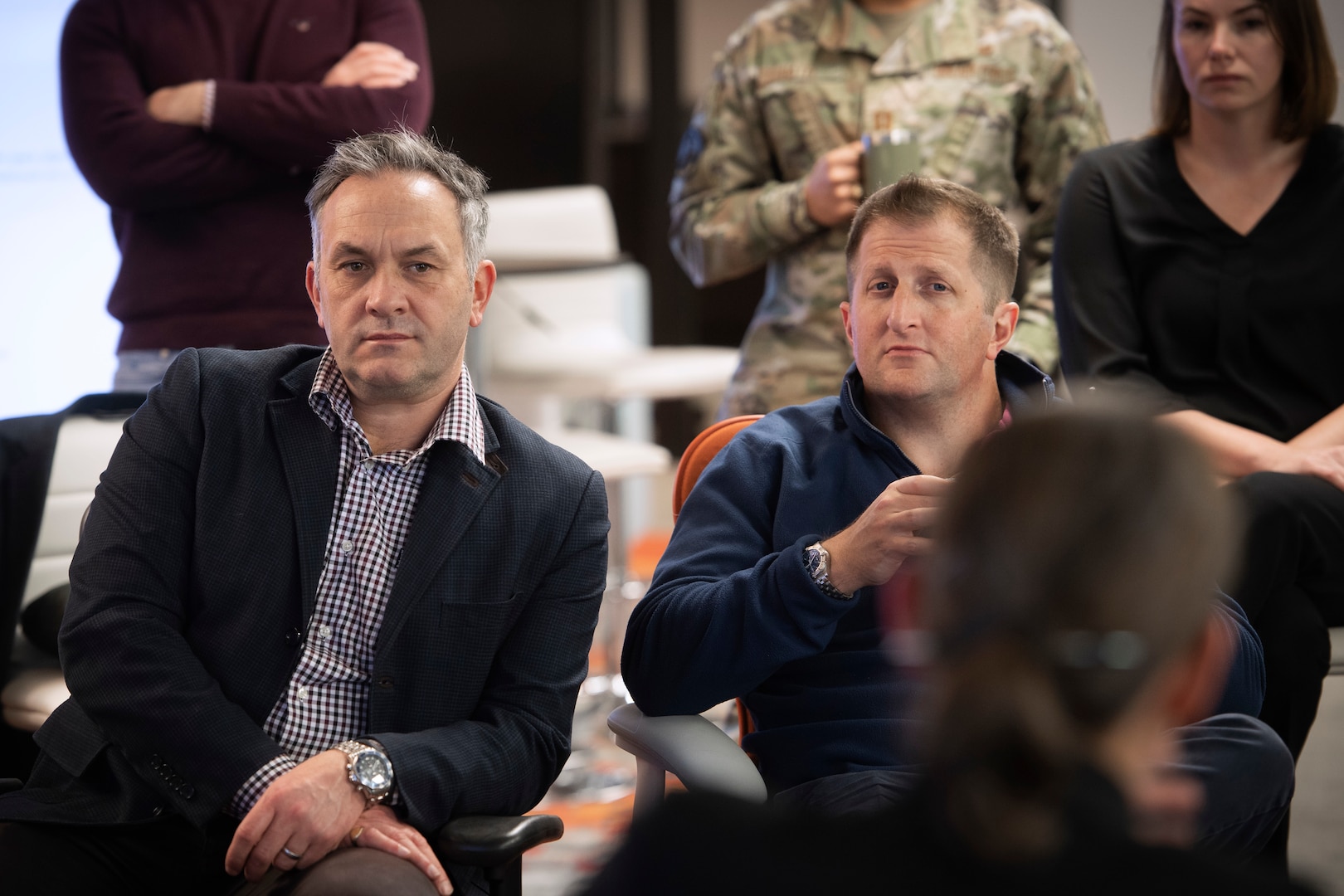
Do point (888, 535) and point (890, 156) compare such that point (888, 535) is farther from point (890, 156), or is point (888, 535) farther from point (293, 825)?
point (890, 156)

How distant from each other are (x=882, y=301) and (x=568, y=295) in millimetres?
2821

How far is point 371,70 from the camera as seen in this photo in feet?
8.33

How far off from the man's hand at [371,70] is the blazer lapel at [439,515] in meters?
1.04

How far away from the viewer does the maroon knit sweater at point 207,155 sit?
2.44 m

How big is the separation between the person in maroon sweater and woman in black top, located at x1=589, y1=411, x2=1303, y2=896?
190 cm

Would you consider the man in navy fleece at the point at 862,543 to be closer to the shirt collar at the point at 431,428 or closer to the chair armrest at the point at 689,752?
the chair armrest at the point at 689,752

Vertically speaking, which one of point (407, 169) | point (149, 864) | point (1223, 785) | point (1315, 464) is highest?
point (407, 169)

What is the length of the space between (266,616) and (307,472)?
7.7 inches

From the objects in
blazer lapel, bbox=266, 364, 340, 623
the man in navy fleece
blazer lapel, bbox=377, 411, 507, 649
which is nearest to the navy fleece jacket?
the man in navy fleece

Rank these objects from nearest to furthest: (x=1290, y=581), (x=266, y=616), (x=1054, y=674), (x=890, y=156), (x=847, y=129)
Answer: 1. (x=1054, y=674)
2. (x=266, y=616)
3. (x=1290, y=581)
4. (x=890, y=156)
5. (x=847, y=129)

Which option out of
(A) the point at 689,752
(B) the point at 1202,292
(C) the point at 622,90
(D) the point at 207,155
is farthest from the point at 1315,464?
(C) the point at 622,90

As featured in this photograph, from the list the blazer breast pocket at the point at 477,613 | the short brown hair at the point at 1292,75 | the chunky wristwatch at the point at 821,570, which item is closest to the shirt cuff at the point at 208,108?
the blazer breast pocket at the point at 477,613

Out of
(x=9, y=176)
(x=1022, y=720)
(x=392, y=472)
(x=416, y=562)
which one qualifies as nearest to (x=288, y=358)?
(x=392, y=472)

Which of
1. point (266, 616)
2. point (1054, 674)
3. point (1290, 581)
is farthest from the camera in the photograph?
point (1290, 581)
